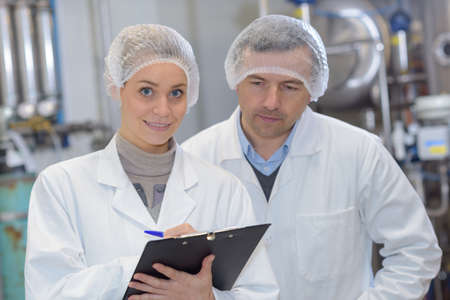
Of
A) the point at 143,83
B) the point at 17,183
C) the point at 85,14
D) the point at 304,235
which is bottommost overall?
the point at 17,183

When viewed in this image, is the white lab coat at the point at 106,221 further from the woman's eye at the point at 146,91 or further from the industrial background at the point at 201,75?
the industrial background at the point at 201,75

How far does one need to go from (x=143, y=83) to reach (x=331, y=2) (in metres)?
2.52

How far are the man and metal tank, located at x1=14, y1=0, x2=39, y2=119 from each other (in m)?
2.30

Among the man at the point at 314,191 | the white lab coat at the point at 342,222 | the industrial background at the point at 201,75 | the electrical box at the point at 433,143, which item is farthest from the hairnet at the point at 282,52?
the electrical box at the point at 433,143

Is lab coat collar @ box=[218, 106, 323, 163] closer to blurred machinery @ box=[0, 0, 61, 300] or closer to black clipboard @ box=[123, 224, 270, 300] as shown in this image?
black clipboard @ box=[123, 224, 270, 300]

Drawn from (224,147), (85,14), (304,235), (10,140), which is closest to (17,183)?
(10,140)

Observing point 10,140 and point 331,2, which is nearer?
point 10,140

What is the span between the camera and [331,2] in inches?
137

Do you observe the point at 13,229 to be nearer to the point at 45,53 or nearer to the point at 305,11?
the point at 45,53

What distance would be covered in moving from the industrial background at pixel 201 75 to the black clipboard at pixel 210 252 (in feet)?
6.80

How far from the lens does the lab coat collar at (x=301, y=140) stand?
154 cm

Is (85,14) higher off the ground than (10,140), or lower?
higher

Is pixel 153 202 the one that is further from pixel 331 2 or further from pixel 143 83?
pixel 331 2

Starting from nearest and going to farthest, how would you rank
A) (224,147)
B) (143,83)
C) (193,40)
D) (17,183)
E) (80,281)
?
1. (80,281)
2. (143,83)
3. (224,147)
4. (17,183)
5. (193,40)
